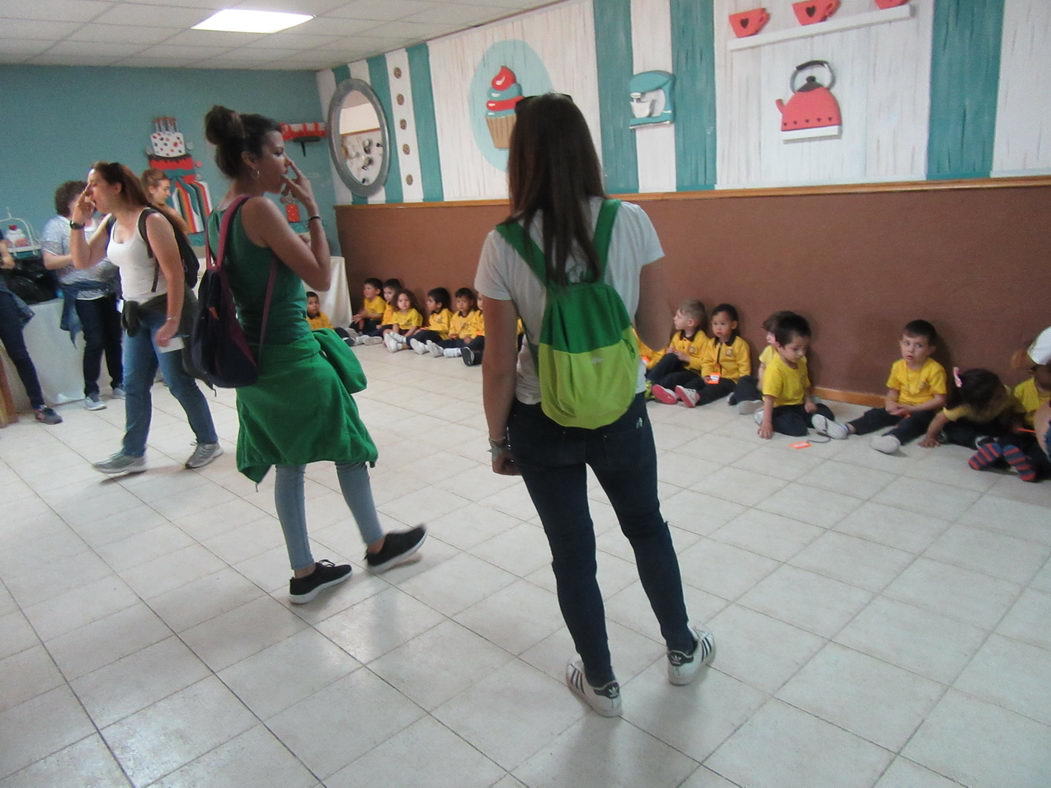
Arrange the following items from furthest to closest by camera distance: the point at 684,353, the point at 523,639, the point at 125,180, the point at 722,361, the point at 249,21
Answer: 1. the point at 249,21
2. the point at 684,353
3. the point at 722,361
4. the point at 125,180
5. the point at 523,639

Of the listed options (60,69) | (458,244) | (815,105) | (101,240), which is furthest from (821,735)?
(60,69)

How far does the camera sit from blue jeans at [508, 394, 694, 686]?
1.63m

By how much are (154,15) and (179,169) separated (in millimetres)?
2049

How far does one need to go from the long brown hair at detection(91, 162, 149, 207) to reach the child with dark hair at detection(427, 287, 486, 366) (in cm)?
273

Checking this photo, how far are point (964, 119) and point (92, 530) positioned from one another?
13.5ft

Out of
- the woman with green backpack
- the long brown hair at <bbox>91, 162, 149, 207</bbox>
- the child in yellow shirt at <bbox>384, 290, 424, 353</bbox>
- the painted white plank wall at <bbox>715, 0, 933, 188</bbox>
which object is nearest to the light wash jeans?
the woman with green backpack

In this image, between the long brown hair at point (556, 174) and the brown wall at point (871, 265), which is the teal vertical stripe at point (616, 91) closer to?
the brown wall at point (871, 265)

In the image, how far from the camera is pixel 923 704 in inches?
73.6

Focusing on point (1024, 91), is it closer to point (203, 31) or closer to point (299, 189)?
point (299, 189)

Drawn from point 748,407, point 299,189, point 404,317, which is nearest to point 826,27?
point 748,407

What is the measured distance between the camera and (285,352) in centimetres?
224

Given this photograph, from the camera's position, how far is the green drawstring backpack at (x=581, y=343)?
4.98 ft

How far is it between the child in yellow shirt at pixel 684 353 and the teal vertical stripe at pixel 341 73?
3.94 m

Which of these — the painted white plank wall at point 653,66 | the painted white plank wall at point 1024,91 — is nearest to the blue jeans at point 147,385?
the painted white plank wall at point 653,66
